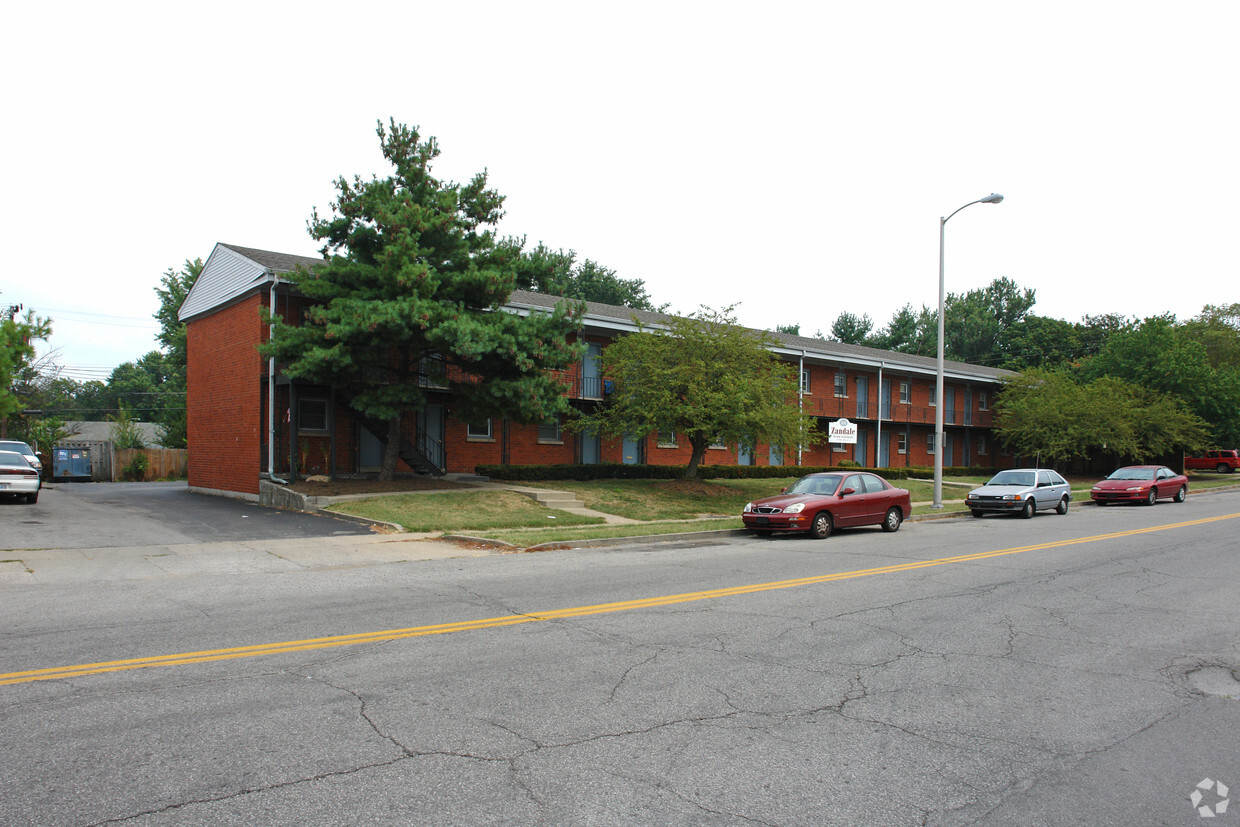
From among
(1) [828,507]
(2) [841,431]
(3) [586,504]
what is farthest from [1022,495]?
(3) [586,504]

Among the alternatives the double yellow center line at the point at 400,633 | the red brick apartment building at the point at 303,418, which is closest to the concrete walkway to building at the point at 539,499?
the red brick apartment building at the point at 303,418

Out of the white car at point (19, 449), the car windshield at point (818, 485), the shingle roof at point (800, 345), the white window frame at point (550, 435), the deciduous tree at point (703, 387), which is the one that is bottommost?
the car windshield at point (818, 485)

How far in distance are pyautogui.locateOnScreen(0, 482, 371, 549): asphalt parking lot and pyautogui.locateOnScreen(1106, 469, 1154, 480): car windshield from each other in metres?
25.4

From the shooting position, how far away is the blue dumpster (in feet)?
133

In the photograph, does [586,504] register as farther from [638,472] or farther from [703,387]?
Answer: [638,472]

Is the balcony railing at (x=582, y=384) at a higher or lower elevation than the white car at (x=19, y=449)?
higher

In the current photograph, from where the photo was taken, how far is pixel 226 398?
26.9 metres

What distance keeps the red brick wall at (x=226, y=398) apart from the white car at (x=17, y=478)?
5.36 m

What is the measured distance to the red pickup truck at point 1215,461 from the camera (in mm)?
51062

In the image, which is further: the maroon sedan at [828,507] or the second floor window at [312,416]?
the second floor window at [312,416]

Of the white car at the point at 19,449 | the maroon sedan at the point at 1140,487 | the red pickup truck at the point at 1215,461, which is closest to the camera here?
the white car at the point at 19,449

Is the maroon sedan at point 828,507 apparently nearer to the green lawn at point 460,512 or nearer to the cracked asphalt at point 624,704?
the green lawn at point 460,512

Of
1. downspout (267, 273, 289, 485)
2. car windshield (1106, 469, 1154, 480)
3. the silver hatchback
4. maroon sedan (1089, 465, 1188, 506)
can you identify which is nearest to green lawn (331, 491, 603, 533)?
downspout (267, 273, 289, 485)

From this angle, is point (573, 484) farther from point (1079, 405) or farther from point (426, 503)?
point (1079, 405)
